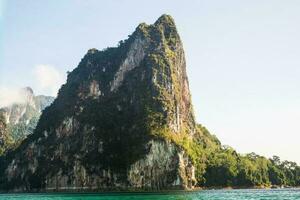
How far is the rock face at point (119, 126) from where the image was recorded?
470 ft

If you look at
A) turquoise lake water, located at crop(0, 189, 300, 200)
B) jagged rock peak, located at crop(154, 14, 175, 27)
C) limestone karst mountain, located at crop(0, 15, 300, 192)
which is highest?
jagged rock peak, located at crop(154, 14, 175, 27)

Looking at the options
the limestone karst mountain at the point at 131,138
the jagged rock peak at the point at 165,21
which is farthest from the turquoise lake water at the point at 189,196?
the jagged rock peak at the point at 165,21

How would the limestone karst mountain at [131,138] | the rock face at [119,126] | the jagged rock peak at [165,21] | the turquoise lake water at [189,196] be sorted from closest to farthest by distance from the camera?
1. the turquoise lake water at [189,196]
2. the rock face at [119,126]
3. the limestone karst mountain at [131,138]
4. the jagged rock peak at [165,21]

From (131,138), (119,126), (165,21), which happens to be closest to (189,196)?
(131,138)

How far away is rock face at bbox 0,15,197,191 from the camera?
14325cm

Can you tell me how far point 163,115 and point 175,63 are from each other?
95.1 ft

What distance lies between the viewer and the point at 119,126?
16188cm

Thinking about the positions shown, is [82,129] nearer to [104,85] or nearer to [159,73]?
[104,85]

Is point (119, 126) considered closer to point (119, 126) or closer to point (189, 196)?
point (119, 126)

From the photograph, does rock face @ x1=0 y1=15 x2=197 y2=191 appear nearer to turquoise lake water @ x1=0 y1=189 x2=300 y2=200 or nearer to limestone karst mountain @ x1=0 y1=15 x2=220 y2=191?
limestone karst mountain @ x1=0 y1=15 x2=220 y2=191

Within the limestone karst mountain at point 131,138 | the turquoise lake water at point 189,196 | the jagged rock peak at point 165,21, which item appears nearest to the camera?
the turquoise lake water at point 189,196

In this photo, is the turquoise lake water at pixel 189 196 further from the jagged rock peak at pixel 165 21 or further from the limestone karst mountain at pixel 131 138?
the jagged rock peak at pixel 165 21

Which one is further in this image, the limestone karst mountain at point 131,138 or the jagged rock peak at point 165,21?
the jagged rock peak at point 165,21

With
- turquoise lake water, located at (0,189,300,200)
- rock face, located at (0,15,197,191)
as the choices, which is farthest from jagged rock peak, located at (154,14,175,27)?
turquoise lake water, located at (0,189,300,200)
